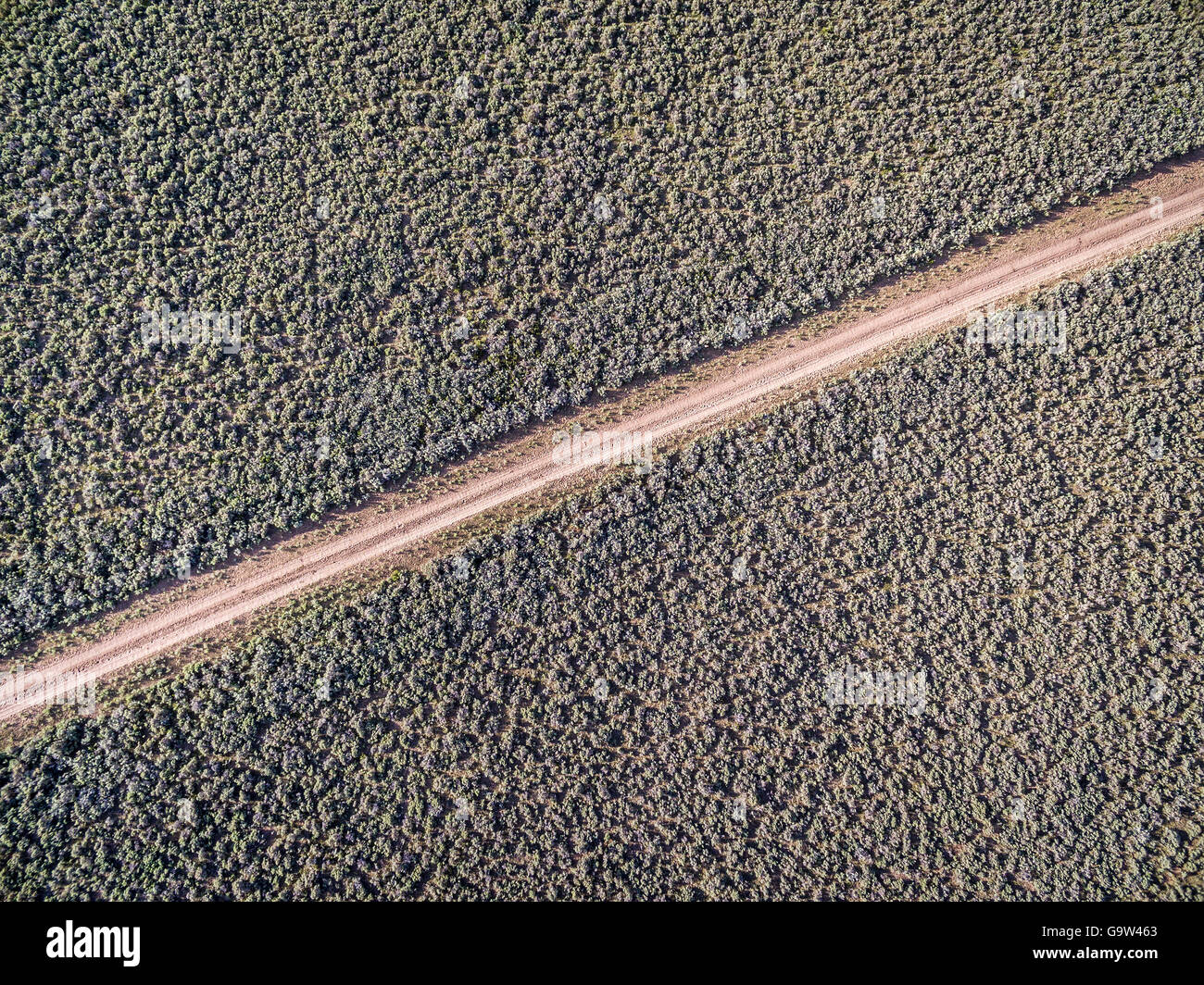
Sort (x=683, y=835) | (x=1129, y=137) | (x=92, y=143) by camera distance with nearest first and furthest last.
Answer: (x=683, y=835)
(x=92, y=143)
(x=1129, y=137)

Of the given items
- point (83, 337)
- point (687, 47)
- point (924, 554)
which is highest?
point (687, 47)

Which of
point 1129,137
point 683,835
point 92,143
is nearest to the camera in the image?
point 683,835

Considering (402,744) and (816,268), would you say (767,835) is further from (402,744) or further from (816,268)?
(816,268)

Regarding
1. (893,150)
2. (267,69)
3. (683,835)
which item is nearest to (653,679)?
(683,835)

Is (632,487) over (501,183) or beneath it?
beneath

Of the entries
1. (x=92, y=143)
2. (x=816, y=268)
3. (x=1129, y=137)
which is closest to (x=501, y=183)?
(x=816, y=268)

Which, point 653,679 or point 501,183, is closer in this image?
point 653,679

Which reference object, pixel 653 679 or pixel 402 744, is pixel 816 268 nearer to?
pixel 653 679
